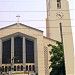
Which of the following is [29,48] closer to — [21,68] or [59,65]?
[21,68]

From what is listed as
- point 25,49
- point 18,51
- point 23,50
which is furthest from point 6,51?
point 25,49

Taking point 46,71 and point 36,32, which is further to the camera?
point 36,32

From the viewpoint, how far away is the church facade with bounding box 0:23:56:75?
1521 inches

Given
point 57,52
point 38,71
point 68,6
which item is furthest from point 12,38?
point 68,6

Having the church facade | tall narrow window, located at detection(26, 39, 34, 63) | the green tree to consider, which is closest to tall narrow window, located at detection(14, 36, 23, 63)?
the church facade

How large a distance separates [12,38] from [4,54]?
278cm

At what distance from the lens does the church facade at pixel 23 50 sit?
38625 mm

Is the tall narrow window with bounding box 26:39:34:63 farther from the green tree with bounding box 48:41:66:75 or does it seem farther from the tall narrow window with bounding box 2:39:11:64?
the green tree with bounding box 48:41:66:75

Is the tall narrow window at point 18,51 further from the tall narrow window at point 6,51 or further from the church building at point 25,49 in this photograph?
the tall narrow window at point 6,51

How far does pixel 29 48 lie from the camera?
39.6 meters

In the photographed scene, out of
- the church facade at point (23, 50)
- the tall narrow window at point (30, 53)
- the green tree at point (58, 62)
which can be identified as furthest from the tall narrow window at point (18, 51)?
the green tree at point (58, 62)

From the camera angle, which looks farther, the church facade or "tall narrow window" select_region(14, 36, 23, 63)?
"tall narrow window" select_region(14, 36, 23, 63)

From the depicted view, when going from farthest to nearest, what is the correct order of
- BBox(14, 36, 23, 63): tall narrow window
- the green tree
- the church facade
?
BBox(14, 36, 23, 63): tall narrow window
the church facade
the green tree

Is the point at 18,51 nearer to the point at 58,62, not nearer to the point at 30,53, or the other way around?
the point at 30,53
